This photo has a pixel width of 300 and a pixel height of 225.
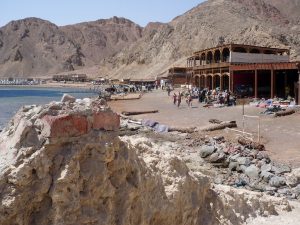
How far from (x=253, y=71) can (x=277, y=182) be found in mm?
29436

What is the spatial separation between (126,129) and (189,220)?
18.6m

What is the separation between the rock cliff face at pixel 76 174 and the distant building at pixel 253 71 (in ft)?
97.8

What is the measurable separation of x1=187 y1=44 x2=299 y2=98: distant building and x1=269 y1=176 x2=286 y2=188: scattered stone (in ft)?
72.1

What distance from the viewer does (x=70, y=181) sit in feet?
13.2

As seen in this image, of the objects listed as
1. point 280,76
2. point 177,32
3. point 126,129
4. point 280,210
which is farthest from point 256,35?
point 280,210

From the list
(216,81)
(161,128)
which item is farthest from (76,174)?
(216,81)

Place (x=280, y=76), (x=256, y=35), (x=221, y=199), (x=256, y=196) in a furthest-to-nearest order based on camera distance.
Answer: (x=256, y=35)
(x=280, y=76)
(x=256, y=196)
(x=221, y=199)

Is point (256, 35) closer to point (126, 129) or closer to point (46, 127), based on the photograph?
point (126, 129)

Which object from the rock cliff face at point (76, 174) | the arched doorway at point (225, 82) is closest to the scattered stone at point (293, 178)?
the rock cliff face at point (76, 174)

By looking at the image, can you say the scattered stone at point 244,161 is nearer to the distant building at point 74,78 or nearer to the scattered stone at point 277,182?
the scattered stone at point 277,182

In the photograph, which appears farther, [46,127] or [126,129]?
[126,129]

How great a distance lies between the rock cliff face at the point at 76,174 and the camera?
390cm

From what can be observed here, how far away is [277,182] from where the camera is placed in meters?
11.9

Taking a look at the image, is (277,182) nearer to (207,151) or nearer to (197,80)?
(207,151)
